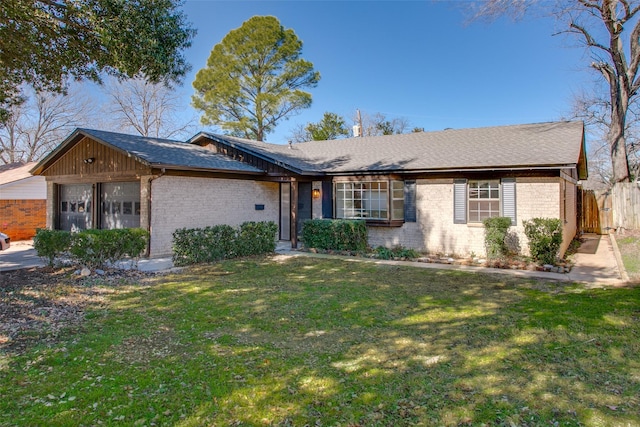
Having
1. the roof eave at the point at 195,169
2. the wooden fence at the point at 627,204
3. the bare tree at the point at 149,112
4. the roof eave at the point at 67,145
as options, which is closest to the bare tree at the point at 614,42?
the wooden fence at the point at 627,204

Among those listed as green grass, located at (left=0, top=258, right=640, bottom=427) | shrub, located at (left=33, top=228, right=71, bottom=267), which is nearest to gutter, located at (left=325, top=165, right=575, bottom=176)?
green grass, located at (left=0, top=258, right=640, bottom=427)

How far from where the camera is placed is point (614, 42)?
15648 millimetres

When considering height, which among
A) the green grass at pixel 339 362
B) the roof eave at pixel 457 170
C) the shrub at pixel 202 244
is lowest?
the green grass at pixel 339 362

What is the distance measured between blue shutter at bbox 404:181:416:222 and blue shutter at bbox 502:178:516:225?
8.67 ft

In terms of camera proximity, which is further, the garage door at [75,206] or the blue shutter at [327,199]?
the blue shutter at [327,199]

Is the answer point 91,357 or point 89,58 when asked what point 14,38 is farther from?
point 91,357

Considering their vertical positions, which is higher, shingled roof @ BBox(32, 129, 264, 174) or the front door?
shingled roof @ BBox(32, 129, 264, 174)

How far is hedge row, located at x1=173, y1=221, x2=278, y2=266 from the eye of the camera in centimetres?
993

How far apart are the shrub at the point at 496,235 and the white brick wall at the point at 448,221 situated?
630 mm

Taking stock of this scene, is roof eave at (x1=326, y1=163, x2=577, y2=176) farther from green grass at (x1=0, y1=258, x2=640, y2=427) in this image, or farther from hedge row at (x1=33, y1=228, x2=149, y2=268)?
hedge row at (x1=33, y1=228, x2=149, y2=268)

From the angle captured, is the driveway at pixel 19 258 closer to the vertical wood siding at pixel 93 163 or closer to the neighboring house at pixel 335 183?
the neighboring house at pixel 335 183

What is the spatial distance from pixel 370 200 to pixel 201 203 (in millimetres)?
5613

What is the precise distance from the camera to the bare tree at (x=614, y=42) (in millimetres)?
15031

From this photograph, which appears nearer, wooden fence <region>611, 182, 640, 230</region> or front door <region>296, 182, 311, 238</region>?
front door <region>296, 182, 311, 238</region>
